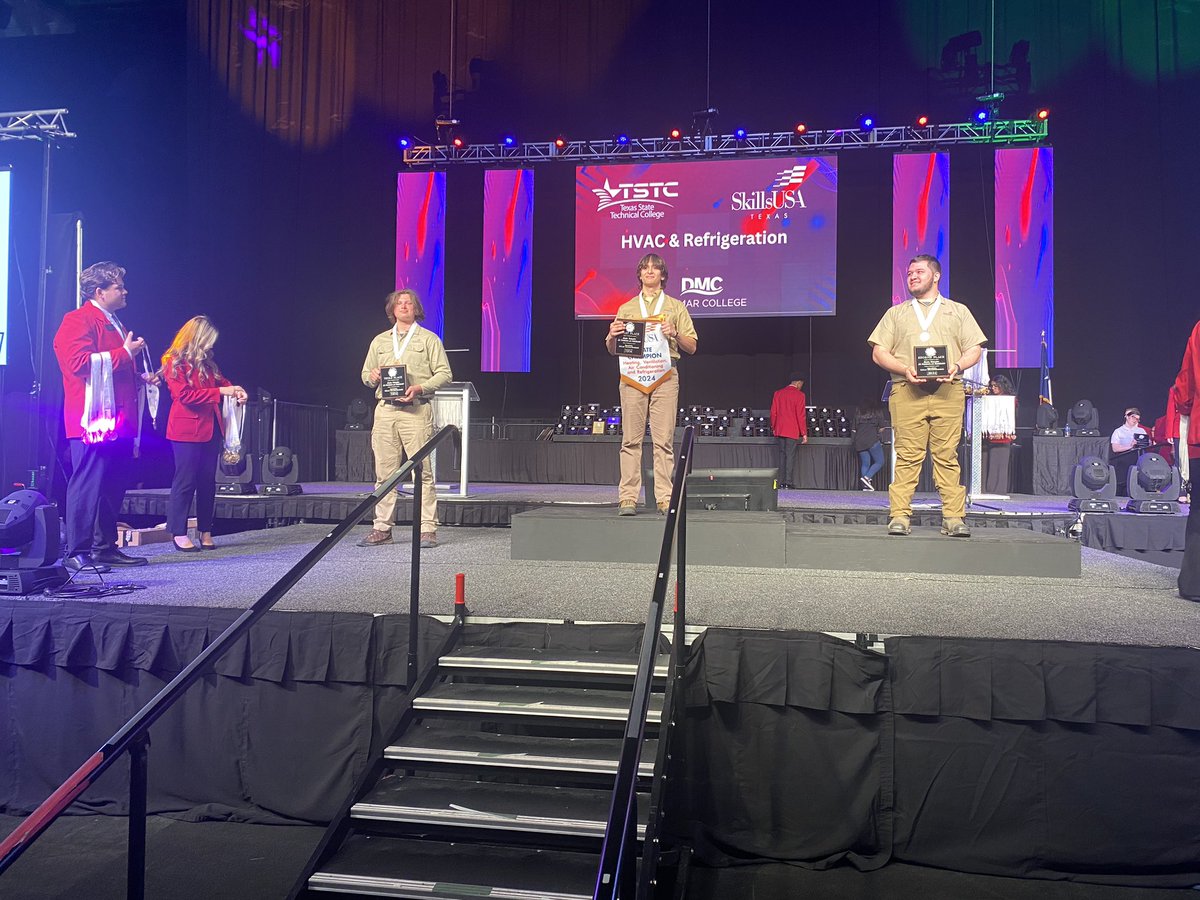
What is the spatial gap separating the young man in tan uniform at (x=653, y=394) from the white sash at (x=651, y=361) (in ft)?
0.05

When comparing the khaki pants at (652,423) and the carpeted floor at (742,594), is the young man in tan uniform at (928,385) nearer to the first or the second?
the carpeted floor at (742,594)

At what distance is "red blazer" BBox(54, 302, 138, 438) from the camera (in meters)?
5.00

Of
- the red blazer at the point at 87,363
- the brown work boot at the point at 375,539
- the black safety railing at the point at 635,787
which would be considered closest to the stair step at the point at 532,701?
the black safety railing at the point at 635,787

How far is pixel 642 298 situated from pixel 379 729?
3.21 meters

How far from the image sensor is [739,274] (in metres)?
12.6

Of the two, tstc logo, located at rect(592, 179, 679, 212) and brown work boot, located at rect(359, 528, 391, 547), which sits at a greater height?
tstc logo, located at rect(592, 179, 679, 212)

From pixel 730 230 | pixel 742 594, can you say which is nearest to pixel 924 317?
pixel 742 594

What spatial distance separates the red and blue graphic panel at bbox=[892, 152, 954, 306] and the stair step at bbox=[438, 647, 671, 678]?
10.2 m

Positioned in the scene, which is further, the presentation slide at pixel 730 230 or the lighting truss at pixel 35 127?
the presentation slide at pixel 730 230

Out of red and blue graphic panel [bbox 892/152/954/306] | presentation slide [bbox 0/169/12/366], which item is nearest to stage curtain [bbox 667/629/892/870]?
presentation slide [bbox 0/169/12/366]

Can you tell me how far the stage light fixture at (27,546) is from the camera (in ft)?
14.7

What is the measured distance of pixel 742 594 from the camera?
4.61 meters

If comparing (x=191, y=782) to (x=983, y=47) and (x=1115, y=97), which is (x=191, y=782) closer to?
(x=983, y=47)

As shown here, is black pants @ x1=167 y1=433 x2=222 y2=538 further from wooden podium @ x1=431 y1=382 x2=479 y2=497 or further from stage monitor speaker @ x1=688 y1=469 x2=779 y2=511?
stage monitor speaker @ x1=688 y1=469 x2=779 y2=511
